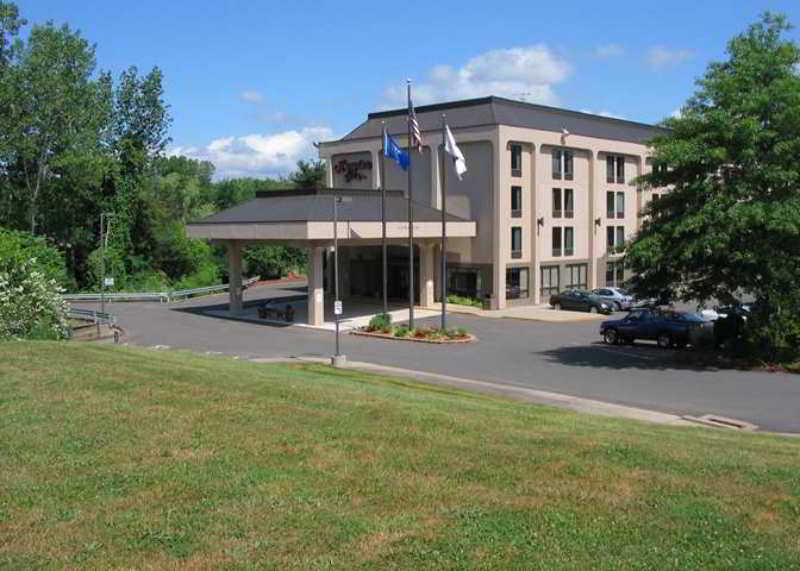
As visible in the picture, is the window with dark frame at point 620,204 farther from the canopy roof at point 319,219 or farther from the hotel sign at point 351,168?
the hotel sign at point 351,168

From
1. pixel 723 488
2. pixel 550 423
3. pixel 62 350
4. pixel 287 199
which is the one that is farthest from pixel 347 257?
pixel 723 488

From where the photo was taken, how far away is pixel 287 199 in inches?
2037

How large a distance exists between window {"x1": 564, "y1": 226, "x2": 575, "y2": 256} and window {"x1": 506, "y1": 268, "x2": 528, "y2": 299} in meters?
4.59

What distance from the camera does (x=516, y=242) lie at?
54.9 metres

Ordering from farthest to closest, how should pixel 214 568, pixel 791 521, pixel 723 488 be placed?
pixel 723 488
pixel 791 521
pixel 214 568

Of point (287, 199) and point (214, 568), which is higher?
point (287, 199)

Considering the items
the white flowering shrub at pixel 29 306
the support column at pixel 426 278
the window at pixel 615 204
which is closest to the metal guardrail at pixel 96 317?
the white flowering shrub at pixel 29 306

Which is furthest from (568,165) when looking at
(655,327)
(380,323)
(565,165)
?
(655,327)

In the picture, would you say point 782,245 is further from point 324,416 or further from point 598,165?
point 598,165

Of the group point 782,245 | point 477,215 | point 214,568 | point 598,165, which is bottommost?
point 214,568

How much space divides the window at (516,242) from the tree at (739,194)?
22423 millimetres

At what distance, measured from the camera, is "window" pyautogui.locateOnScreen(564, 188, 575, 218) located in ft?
192

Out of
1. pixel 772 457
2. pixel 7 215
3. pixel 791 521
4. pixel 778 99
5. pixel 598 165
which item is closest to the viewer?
pixel 791 521

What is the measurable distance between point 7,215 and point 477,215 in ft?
123
